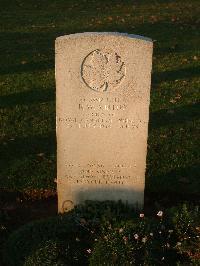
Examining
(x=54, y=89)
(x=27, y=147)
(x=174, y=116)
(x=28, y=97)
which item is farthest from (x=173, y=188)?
(x=54, y=89)

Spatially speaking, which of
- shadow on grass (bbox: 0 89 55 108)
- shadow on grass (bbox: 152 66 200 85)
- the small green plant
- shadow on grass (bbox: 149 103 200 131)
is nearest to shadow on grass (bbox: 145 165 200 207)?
the small green plant

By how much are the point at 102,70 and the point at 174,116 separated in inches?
145

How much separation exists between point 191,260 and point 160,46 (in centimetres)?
882

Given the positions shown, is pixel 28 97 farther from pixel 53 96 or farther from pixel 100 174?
pixel 100 174

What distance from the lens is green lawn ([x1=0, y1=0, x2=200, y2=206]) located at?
6816mm

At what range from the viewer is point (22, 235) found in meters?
5.15

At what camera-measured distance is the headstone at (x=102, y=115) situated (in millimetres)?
5164

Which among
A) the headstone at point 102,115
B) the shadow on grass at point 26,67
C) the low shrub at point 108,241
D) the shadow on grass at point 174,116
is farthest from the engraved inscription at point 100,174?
the shadow on grass at point 26,67

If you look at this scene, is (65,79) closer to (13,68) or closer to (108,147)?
(108,147)

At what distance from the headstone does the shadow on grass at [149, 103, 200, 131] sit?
2689 mm

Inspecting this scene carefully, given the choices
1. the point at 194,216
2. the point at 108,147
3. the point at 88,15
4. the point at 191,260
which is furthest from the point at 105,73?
the point at 88,15

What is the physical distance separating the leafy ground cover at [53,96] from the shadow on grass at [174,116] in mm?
16

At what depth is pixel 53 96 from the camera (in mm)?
9523

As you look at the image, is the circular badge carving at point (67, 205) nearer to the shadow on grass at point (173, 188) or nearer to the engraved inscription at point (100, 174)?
the engraved inscription at point (100, 174)
